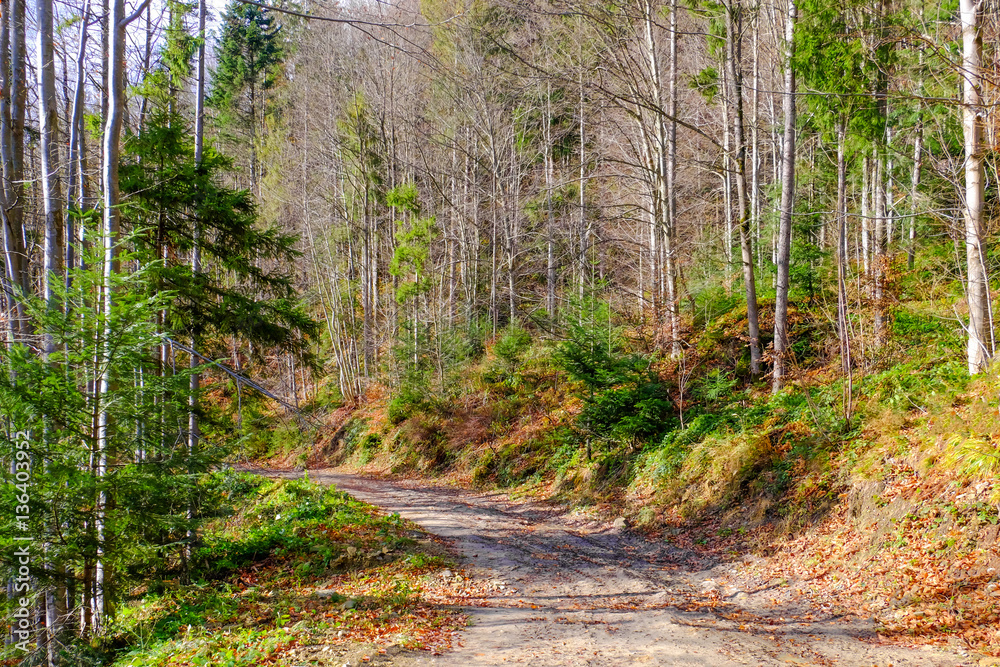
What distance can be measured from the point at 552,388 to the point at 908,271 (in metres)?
8.91

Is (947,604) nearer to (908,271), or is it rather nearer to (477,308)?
(908,271)

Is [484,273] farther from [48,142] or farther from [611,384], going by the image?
[48,142]

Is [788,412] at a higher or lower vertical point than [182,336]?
lower

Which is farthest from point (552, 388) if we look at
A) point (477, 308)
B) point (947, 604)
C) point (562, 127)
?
point (562, 127)

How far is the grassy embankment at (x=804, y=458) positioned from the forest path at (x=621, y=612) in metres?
0.53

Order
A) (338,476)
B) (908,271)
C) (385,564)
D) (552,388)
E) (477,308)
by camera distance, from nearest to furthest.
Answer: (385,564)
(908,271)
(552,388)
(338,476)
(477,308)

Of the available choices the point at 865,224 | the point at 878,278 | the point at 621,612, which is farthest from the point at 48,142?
the point at 865,224

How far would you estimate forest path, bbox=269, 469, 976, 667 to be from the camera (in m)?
5.25

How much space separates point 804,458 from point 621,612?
4.43 metres

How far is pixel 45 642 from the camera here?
6082 mm

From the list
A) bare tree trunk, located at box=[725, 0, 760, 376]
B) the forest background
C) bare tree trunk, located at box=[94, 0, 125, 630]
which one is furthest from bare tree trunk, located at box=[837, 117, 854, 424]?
bare tree trunk, located at box=[94, 0, 125, 630]

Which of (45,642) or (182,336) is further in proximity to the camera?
(182,336)

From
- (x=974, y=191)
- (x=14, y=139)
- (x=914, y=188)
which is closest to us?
(x=14, y=139)

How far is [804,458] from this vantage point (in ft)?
29.9
